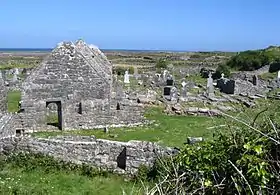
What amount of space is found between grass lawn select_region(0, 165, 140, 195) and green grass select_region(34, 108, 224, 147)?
5261mm

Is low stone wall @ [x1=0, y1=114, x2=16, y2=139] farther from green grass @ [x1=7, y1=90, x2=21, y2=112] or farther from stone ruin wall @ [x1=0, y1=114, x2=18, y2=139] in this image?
green grass @ [x1=7, y1=90, x2=21, y2=112]

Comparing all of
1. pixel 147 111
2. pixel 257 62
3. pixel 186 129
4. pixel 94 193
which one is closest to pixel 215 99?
pixel 147 111

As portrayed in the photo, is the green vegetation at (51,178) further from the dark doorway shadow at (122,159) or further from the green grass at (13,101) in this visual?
the green grass at (13,101)

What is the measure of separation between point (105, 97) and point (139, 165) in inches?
364

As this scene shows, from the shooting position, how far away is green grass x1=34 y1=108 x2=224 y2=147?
18.5m

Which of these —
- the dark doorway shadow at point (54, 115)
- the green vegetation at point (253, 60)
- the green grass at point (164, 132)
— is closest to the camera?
the green grass at point (164, 132)

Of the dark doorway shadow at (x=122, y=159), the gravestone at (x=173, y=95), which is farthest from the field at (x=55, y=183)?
the gravestone at (x=173, y=95)

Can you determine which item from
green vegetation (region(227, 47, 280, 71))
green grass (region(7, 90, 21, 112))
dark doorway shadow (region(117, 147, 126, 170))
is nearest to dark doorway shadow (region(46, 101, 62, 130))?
green grass (region(7, 90, 21, 112))

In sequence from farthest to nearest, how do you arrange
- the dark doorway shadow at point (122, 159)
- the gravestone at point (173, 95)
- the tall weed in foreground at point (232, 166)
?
the gravestone at point (173, 95)
the dark doorway shadow at point (122, 159)
the tall weed in foreground at point (232, 166)

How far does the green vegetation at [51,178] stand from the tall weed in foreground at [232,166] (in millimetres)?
3184

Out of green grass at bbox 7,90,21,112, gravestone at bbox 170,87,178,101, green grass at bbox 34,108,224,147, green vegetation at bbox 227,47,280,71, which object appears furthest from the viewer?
green vegetation at bbox 227,47,280,71

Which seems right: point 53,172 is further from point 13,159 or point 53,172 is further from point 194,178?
point 194,178

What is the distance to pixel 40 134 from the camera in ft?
64.5

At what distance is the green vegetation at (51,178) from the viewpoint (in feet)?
36.8
